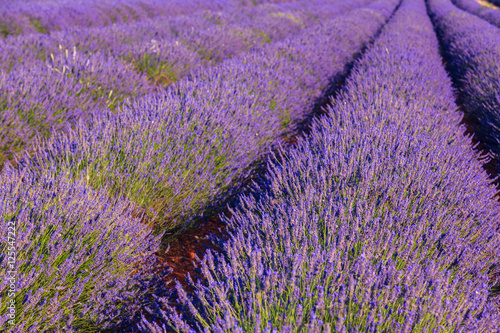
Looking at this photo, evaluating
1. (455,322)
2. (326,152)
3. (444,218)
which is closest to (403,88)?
(326,152)

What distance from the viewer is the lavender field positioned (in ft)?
3.76

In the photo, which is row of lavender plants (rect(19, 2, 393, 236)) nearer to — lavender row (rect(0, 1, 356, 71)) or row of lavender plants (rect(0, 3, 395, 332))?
row of lavender plants (rect(0, 3, 395, 332))

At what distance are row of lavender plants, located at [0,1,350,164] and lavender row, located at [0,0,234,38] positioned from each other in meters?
2.01

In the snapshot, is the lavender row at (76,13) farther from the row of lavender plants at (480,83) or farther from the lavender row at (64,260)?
the row of lavender plants at (480,83)

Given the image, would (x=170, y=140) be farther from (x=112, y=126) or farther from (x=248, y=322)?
(x=248, y=322)

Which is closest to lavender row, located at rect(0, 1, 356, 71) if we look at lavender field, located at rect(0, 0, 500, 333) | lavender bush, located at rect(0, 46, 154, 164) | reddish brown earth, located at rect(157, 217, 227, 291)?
lavender field, located at rect(0, 0, 500, 333)

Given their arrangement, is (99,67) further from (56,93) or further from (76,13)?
(76,13)

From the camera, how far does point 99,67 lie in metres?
3.69

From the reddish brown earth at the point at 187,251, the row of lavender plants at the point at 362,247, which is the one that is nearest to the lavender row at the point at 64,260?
the row of lavender plants at the point at 362,247

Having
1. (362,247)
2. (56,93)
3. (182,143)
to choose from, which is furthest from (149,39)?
(362,247)

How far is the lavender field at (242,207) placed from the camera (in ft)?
3.76

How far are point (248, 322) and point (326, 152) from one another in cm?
122

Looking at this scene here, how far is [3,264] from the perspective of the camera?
1.22 metres

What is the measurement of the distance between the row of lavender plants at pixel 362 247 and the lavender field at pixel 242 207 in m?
0.01
